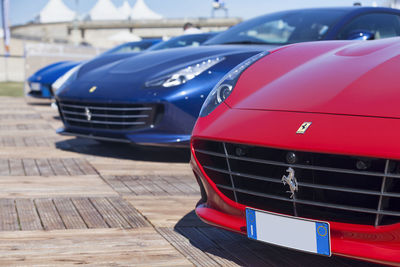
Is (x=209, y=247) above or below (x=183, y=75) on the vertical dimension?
below

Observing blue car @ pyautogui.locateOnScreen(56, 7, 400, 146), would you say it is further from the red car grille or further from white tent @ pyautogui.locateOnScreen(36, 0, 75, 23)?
white tent @ pyautogui.locateOnScreen(36, 0, 75, 23)

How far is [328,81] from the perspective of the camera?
239 cm

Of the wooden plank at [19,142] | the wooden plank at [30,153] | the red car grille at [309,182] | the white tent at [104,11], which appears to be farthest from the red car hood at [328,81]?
the white tent at [104,11]

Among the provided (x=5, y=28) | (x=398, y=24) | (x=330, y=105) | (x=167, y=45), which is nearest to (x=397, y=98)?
(x=330, y=105)

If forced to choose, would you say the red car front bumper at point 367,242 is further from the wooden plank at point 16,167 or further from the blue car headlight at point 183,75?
the wooden plank at point 16,167

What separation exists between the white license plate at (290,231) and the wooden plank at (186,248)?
0.30 meters

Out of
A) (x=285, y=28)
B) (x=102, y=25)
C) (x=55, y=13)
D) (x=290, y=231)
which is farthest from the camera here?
(x=55, y=13)

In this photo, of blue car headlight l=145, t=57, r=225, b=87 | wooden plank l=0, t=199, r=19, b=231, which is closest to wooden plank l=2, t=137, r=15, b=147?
blue car headlight l=145, t=57, r=225, b=87

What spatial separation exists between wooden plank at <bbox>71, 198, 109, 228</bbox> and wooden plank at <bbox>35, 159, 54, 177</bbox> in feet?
2.96

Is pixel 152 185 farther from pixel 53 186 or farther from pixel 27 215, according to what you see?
pixel 27 215

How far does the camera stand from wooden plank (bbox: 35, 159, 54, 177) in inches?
171

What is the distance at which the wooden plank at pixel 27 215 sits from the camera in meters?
2.94

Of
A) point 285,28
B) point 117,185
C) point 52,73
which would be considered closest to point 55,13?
point 52,73

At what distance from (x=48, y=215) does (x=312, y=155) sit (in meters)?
1.60
